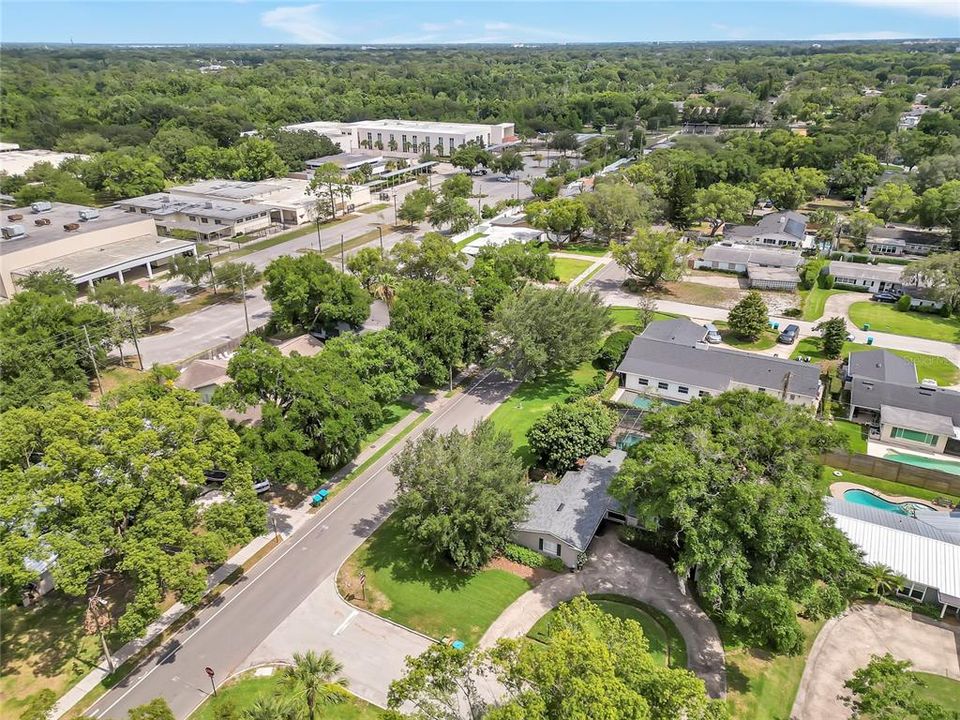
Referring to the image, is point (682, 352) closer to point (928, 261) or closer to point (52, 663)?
point (928, 261)

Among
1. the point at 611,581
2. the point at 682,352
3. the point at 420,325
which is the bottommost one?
the point at 611,581

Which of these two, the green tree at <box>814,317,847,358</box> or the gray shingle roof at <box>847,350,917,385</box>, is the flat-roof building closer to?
the green tree at <box>814,317,847,358</box>

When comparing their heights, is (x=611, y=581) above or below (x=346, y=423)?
below

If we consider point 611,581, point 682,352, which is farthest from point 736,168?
point 611,581

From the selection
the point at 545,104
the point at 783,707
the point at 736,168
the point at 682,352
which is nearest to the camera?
the point at 783,707

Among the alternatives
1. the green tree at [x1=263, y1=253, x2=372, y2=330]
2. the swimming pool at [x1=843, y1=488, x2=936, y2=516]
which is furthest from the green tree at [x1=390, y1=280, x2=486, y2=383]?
the swimming pool at [x1=843, y1=488, x2=936, y2=516]

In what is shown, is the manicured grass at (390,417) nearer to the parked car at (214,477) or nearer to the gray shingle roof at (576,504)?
the parked car at (214,477)
